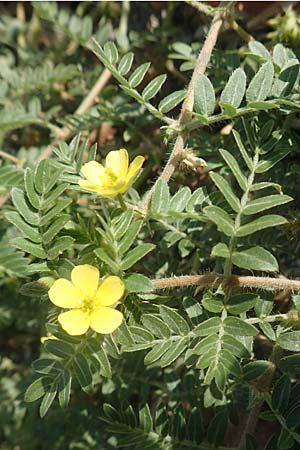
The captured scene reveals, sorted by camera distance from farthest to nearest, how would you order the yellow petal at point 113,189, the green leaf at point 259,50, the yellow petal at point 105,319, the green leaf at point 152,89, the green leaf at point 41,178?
the green leaf at point 259,50 → the green leaf at point 152,89 → the green leaf at point 41,178 → the yellow petal at point 113,189 → the yellow petal at point 105,319

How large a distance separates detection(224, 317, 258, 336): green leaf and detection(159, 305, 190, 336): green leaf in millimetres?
91

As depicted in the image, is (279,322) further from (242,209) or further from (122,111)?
(122,111)

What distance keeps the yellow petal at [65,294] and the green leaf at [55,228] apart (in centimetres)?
11

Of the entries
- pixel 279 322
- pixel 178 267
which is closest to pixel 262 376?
pixel 279 322

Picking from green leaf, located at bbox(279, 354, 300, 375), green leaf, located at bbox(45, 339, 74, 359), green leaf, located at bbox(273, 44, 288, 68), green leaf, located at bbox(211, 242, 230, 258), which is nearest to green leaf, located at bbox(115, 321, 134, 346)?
green leaf, located at bbox(45, 339, 74, 359)

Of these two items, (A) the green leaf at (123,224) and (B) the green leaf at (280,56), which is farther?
(B) the green leaf at (280,56)

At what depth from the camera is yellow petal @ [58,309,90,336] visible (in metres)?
1.17

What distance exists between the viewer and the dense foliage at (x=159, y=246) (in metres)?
1.24

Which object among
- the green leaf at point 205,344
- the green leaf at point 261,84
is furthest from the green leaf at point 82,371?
the green leaf at point 261,84

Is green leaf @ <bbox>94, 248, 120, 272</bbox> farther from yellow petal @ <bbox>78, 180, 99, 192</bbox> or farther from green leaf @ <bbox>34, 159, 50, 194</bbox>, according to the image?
green leaf @ <bbox>34, 159, 50, 194</bbox>

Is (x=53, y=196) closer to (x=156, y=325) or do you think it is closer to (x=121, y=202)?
(x=121, y=202)

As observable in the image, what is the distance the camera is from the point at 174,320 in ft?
4.22

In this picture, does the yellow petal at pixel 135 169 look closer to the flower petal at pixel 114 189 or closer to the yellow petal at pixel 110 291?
the flower petal at pixel 114 189

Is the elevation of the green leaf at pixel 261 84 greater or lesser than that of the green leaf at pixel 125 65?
lesser
